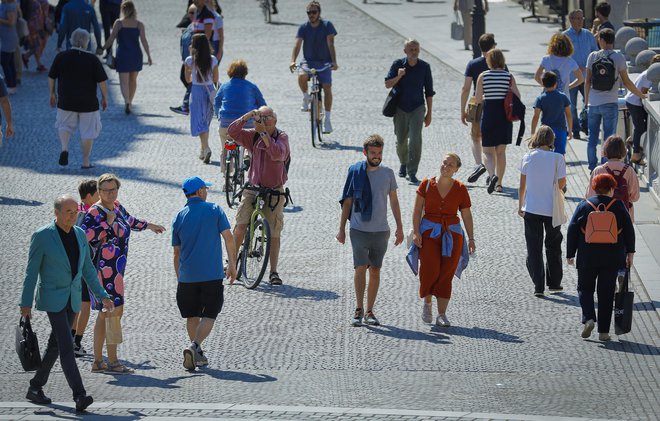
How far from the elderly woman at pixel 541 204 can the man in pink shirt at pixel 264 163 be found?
234 centimetres

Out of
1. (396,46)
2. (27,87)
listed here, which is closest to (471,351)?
(27,87)

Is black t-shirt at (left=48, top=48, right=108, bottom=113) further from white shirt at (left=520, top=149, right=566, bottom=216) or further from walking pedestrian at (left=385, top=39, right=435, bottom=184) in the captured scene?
white shirt at (left=520, top=149, right=566, bottom=216)

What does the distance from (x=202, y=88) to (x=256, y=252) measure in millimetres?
6058

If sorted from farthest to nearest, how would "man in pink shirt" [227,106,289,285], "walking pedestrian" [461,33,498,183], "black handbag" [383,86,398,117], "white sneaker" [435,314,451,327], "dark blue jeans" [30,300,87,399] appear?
1. "black handbag" [383,86,398,117]
2. "walking pedestrian" [461,33,498,183]
3. "man in pink shirt" [227,106,289,285]
4. "white sneaker" [435,314,451,327]
5. "dark blue jeans" [30,300,87,399]

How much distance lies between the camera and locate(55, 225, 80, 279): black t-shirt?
31.8 ft

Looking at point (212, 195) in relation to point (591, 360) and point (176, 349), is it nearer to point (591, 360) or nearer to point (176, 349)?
point (176, 349)

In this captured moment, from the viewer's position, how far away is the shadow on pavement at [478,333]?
1127 cm

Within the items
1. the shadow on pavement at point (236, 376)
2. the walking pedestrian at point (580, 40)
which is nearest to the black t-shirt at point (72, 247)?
the shadow on pavement at point (236, 376)

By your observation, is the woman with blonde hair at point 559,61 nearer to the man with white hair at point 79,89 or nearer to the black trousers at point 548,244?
the black trousers at point 548,244

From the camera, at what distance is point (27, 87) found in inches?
1021

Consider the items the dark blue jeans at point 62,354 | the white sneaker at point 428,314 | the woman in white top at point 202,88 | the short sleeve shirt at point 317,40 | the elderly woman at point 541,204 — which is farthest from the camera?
the short sleeve shirt at point 317,40

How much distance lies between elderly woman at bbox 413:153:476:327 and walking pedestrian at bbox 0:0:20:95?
14.8m

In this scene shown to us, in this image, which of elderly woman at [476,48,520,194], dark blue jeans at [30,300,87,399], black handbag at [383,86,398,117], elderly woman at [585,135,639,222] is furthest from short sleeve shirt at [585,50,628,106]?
dark blue jeans at [30,300,87,399]

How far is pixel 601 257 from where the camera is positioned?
1121cm
